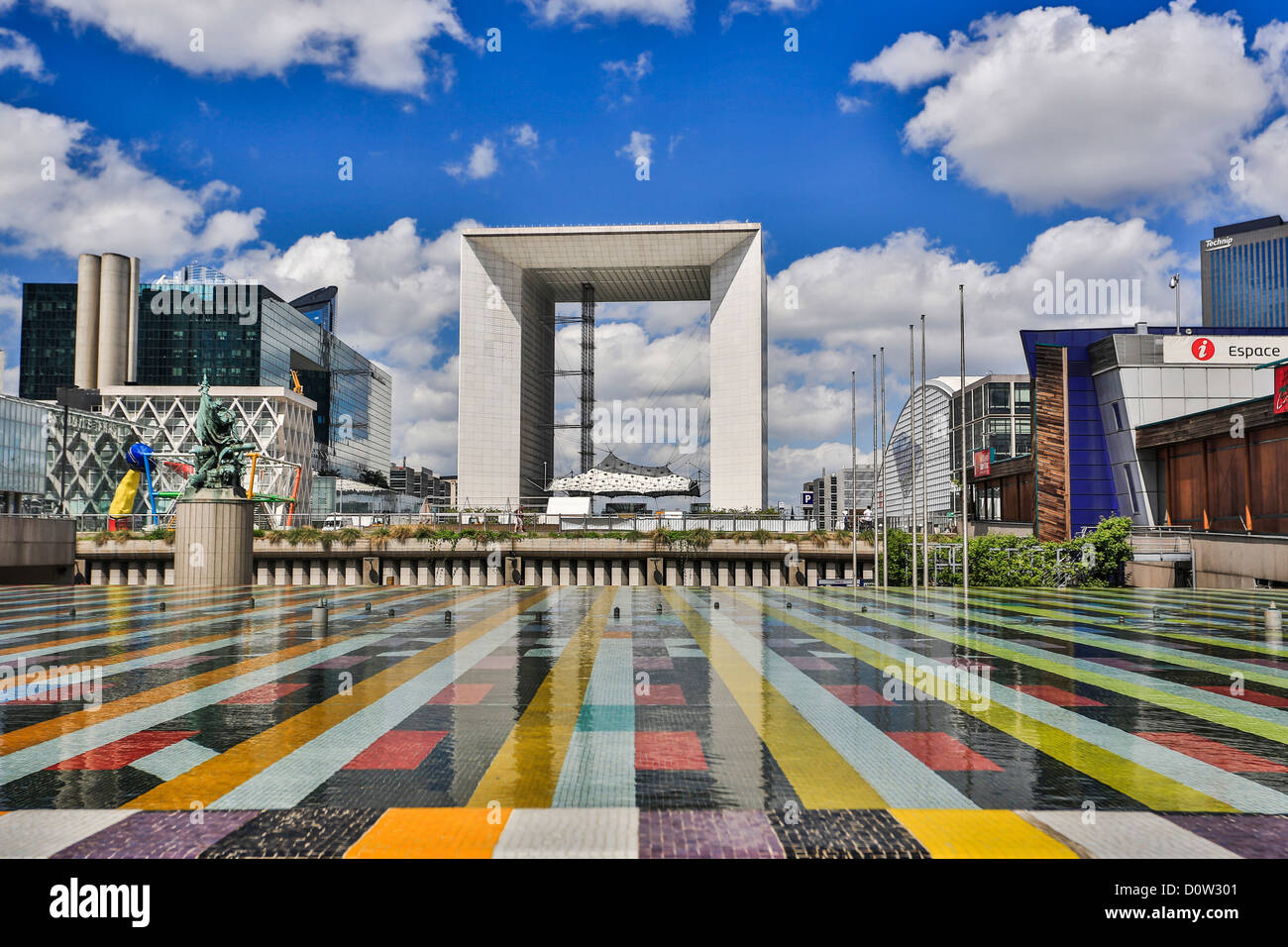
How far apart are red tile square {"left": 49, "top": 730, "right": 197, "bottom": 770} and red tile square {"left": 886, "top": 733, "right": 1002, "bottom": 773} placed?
358 inches

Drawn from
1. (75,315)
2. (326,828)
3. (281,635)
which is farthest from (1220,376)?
(75,315)

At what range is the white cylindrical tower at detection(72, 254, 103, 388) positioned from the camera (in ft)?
563

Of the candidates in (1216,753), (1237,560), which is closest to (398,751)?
(1216,753)

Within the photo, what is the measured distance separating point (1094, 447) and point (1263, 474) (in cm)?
1227

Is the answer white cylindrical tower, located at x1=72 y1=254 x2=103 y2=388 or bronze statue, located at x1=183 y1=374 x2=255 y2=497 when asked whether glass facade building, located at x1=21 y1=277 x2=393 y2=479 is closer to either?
white cylindrical tower, located at x1=72 y1=254 x2=103 y2=388

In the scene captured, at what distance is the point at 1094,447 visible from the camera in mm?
54688

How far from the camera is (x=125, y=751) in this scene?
9773 mm

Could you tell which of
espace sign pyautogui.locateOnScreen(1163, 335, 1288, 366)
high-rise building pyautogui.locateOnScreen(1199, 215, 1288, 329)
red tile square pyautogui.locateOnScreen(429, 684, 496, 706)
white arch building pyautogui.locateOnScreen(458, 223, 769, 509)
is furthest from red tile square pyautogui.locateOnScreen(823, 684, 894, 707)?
high-rise building pyautogui.locateOnScreen(1199, 215, 1288, 329)

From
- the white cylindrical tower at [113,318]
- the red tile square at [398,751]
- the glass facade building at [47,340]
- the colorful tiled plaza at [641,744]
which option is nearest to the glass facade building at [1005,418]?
the colorful tiled plaza at [641,744]

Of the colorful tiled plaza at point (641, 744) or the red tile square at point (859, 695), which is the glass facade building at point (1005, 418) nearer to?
the colorful tiled plaza at point (641, 744)

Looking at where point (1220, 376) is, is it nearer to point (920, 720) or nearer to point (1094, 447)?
point (1094, 447)

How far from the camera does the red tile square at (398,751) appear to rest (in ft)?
30.0

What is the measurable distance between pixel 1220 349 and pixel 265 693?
60.1m

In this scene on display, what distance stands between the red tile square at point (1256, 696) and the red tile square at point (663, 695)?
8.69 m
